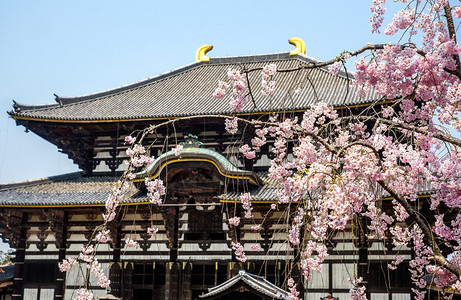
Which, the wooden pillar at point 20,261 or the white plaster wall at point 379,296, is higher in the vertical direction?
the wooden pillar at point 20,261

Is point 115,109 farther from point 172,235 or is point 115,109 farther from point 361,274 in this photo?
point 361,274

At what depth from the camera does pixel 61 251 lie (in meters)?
20.0

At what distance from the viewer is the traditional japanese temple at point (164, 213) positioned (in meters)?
17.9

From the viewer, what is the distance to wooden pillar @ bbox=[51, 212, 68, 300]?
64.6 feet

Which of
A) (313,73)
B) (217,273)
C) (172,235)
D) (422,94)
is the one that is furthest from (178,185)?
(422,94)

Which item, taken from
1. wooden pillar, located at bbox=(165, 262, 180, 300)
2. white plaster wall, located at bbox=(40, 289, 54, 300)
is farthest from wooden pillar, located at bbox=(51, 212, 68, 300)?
wooden pillar, located at bbox=(165, 262, 180, 300)

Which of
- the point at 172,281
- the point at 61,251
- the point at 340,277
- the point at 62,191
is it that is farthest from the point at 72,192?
the point at 340,277

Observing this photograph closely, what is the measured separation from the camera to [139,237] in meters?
19.8

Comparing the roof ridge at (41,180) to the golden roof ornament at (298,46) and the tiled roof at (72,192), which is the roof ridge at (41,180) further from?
the golden roof ornament at (298,46)

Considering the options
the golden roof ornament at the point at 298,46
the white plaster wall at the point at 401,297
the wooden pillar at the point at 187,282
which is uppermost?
the golden roof ornament at the point at 298,46

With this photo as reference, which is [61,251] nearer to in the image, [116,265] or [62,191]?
[116,265]

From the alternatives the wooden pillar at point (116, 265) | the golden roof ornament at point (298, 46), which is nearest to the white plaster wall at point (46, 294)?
the wooden pillar at point (116, 265)

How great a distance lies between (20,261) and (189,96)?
9373 millimetres

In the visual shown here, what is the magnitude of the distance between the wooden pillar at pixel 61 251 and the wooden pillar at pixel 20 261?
132 centimetres
